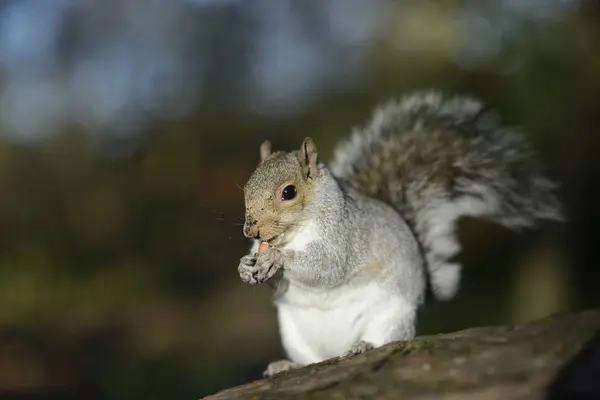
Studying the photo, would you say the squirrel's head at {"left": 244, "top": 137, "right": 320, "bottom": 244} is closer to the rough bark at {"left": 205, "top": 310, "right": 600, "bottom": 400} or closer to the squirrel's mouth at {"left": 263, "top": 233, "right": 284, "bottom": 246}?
the squirrel's mouth at {"left": 263, "top": 233, "right": 284, "bottom": 246}

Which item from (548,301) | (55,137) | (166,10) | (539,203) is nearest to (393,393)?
(539,203)

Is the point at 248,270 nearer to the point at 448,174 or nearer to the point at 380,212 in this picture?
the point at 380,212

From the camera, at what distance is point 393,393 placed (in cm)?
89

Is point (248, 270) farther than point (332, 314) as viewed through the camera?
No

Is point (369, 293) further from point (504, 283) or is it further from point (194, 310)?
point (194, 310)

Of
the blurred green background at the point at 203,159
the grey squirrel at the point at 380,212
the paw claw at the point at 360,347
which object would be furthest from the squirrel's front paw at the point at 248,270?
the blurred green background at the point at 203,159

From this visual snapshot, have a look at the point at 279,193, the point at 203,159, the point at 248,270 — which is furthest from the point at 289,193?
the point at 203,159

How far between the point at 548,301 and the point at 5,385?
2425 mm

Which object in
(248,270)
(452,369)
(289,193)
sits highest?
(289,193)

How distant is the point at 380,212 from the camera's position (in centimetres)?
143

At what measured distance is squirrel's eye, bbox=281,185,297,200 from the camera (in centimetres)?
121

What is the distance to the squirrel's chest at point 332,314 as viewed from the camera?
1.29 meters

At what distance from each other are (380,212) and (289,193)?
10.7 inches

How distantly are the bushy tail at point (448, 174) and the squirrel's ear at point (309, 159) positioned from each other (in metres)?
0.35
